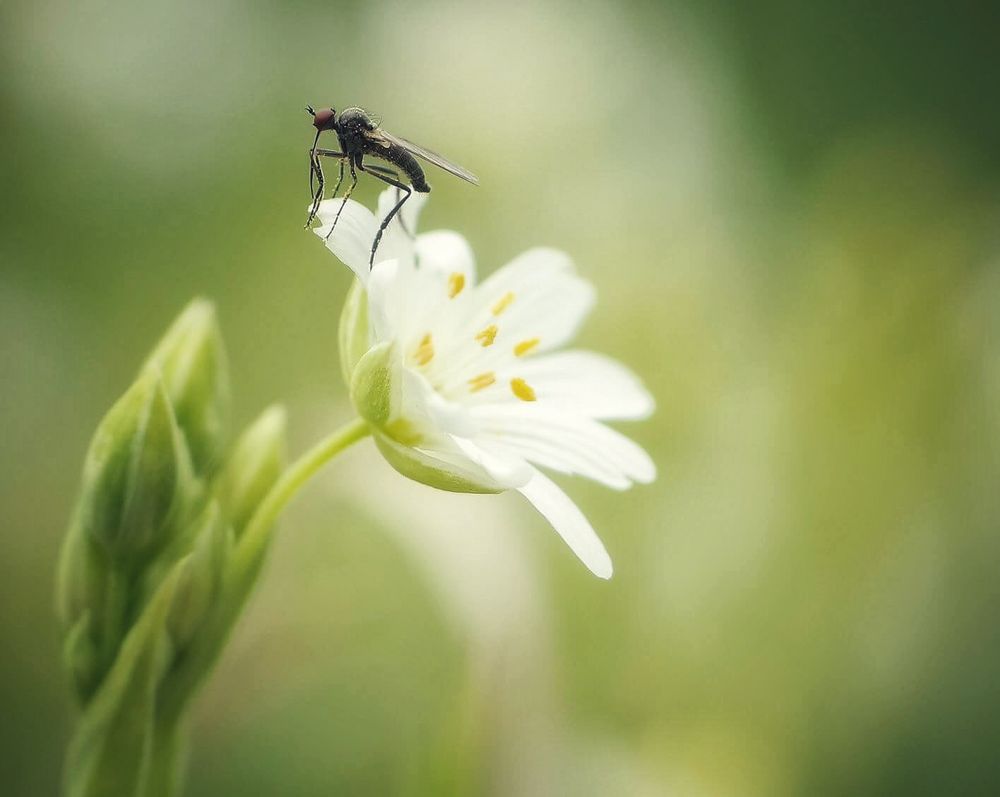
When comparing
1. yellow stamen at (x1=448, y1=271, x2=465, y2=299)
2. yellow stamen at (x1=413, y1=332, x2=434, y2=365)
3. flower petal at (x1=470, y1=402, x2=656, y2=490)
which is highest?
yellow stamen at (x1=448, y1=271, x2=465, y2=299)

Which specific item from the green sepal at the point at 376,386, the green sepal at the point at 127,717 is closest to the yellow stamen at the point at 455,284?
the green sepal at the point at 376,386

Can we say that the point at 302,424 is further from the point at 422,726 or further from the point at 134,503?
the point at 134,503

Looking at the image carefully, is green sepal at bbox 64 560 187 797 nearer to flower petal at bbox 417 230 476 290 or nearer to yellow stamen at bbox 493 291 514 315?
flower petal at bbox 417 230 476 290

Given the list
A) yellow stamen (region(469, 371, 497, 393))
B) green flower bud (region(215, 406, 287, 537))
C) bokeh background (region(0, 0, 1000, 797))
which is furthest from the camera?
bokeh background (region(0, 0, 1000, 797))

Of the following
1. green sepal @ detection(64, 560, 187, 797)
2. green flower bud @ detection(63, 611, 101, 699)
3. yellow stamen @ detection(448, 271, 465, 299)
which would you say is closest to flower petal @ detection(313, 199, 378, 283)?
yellow stamen @ detection(448, 271, 465, 299)

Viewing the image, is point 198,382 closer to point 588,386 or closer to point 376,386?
point 376,386

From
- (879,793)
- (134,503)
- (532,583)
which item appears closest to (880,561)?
(879,793)

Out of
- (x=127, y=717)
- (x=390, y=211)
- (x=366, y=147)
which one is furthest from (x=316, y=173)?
(x=127, y=717)

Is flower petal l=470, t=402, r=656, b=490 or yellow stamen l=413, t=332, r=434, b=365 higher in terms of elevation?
yellow stamen l=413, t=332, r=434, b=365
